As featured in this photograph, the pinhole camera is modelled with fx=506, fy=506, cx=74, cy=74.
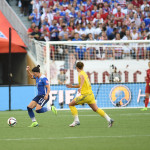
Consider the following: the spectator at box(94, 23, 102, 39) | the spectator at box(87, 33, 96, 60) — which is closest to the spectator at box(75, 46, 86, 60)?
the spectator at box(87, 33, 96, 60)

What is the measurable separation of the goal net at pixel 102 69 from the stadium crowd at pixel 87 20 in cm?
16

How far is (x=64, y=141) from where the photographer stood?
985cm

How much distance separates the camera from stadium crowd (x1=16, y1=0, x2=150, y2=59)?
81.2ft

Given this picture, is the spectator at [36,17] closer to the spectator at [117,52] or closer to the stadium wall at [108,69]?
the stadium wall at [108,69]

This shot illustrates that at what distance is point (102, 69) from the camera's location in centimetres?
2294

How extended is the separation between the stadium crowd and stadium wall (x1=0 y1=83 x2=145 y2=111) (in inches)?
64.4

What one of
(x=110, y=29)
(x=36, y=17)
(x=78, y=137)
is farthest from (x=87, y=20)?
(x=78, y=137)

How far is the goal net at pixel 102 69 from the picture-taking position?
22406 millimetres

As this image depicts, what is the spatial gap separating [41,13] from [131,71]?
6.21 meters

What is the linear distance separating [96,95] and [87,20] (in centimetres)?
502

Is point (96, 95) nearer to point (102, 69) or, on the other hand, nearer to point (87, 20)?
point (102, 69)

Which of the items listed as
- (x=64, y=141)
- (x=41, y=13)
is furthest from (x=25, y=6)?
(x=64, y=141)

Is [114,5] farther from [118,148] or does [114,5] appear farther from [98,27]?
[118,148]

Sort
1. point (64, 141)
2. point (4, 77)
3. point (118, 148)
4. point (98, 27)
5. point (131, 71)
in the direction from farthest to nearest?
1. point (4, 77)
2. point (98, 27)
3. point (131, 71)
4. point (64, 141)
5. point (118, 148)
